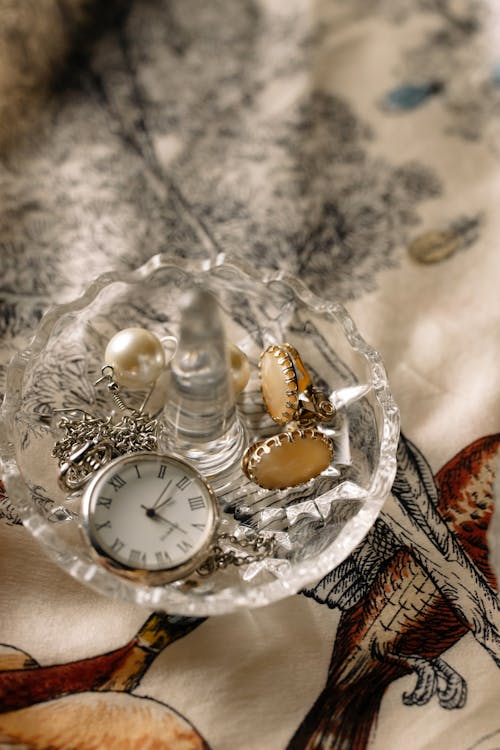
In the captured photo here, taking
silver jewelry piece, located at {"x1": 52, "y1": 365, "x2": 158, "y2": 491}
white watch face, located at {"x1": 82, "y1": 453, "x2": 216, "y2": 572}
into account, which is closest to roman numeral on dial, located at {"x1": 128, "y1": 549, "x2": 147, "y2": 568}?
white watch face, located at {"x1": 82, "y1": 453, "x2": 216, "y2": 572}

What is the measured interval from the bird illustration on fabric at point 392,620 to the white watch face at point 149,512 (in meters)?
0.12

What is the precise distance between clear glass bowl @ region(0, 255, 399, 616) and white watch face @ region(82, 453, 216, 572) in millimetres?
21

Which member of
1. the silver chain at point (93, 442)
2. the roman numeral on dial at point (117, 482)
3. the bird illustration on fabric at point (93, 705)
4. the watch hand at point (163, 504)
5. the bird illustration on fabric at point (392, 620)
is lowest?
the bird illustration on fabric at point (392, 620)

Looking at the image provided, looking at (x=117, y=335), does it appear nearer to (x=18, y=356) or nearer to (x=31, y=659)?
(x=18, y=356)

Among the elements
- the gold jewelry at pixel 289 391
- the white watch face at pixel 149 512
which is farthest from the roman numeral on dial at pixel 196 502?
the gold jewelry at pixel 289 391

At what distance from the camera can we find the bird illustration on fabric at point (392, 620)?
1.82 ft

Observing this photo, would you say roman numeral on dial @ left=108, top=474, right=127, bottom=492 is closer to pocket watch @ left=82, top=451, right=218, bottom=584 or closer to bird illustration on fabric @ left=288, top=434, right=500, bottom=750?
pocket watch @ left=82, top=451, right=218, bottom=584

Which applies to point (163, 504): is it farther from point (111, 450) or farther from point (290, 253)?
point (290, 253)

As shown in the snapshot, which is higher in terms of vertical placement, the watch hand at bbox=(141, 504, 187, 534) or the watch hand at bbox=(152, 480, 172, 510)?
the watch hand at bbox=(152, 480, 172, 510)

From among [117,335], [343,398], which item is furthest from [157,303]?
[343,398]

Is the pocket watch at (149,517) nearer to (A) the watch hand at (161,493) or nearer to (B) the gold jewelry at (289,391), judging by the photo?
(A) the watch hand at (161,493)

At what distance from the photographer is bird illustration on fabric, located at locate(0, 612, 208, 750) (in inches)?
20.7

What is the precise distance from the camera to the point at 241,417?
2.29 ft

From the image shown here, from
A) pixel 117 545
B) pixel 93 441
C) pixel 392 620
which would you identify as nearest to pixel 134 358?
pixel 93 441
